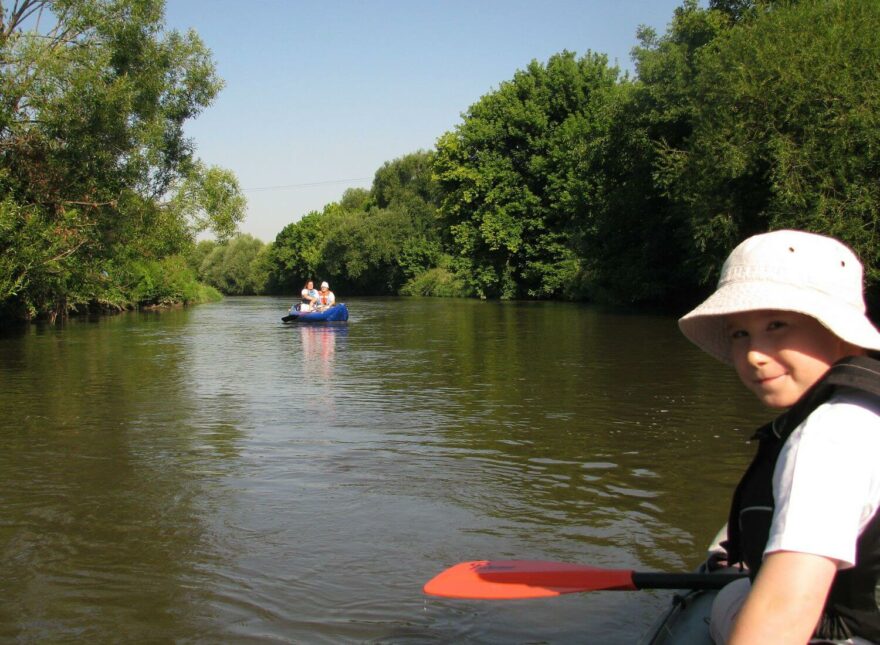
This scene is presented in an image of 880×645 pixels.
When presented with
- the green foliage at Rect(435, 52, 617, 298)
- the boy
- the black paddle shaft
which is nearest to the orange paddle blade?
the black paddle shaft

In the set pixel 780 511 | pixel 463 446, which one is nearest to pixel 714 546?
pixel 780 511

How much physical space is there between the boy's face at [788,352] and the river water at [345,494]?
92.8 inches

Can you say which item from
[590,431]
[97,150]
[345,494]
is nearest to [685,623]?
[345,494]

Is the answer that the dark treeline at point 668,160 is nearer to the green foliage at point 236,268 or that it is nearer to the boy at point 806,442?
the boy at point 806,442

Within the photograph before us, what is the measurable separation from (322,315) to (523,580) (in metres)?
23.0

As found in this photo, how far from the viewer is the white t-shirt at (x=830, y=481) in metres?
A: 1.55

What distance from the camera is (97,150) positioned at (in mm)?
20250

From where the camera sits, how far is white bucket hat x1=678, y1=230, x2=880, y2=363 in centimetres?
174

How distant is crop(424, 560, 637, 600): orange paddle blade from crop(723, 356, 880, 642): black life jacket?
2.73 ft

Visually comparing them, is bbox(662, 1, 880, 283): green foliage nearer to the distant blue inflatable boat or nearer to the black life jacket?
the distant blue inflatable boat

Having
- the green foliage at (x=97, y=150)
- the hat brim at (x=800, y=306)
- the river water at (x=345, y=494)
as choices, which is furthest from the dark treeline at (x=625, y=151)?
the hat brim at (x=800, y=306)

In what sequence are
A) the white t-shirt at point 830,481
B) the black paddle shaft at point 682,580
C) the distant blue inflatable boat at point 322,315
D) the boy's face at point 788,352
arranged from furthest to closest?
the distant blue inflatable boat at point 322,315 < the black paddle shaft at point 682,580 < the boy's face at point 788,352 < the white t-shirt at point 830,481

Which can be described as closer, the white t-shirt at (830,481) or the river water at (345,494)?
the white t-shirt at (830,481)

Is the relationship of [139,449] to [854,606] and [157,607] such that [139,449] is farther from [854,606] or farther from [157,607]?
[854,606]
